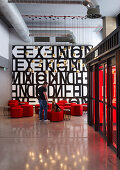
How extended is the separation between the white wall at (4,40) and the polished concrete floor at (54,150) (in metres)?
6.52

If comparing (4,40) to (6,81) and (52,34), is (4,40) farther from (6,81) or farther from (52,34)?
(52,34)

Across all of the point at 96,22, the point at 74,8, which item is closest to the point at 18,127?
the point at 74,8

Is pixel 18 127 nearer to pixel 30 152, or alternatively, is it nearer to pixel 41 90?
pixel 41 90

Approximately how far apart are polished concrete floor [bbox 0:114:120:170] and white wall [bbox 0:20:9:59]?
652 cm

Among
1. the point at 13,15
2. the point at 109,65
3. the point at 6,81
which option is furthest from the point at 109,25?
the point at 6,81

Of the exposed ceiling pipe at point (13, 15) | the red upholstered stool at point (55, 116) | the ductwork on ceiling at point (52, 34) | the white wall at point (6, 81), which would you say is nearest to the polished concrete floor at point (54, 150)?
the red upholstered stool at point (55, 116)

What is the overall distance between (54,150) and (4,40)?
9.68 m

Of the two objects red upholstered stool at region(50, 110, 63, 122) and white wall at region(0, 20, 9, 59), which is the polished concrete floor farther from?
white wall at region(0, 20, 9, 59)

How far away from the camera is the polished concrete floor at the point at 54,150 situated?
4016 mm

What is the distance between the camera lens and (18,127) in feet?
25.2

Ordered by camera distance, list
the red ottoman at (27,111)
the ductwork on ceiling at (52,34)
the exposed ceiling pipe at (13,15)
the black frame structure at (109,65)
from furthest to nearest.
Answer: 1. the ductwork on ceiling at (52,34)
2. the red ottoman at (27,111)
3. the exposed ceiling pipe at (13,15)
4. the black frame structure at (109,65)

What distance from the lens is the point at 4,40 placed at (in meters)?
12.7

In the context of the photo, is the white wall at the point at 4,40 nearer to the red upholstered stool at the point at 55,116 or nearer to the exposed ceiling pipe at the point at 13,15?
the exposed ceiling pipe at the point at 13,15

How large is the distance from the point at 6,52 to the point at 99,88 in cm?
842
